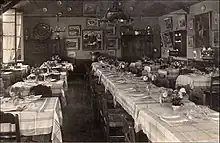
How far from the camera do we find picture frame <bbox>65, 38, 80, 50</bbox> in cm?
401

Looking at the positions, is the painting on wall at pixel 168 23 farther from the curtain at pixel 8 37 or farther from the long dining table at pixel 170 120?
the curtain at pixel 8 37

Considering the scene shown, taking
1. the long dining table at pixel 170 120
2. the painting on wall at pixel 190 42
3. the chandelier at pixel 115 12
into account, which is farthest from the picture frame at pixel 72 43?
the painting on wall at pixel 190 42

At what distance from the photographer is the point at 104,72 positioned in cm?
619

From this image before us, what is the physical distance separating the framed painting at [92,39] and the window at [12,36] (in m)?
1.48

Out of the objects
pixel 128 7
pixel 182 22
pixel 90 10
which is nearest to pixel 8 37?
pixel 90 10

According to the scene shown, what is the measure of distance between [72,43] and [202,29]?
3.75 meters

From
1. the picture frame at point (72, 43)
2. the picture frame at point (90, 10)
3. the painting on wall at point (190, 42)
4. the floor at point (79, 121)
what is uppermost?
the picture frame at point (90, 10)

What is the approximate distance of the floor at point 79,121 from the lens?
3.78 m

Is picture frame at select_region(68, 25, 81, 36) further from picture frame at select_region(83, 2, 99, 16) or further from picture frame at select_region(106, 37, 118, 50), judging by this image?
picture frame at select_region(106, 37, 118, 50)

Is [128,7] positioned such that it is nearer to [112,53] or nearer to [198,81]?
[112,53]

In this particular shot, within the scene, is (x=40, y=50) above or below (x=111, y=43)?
below

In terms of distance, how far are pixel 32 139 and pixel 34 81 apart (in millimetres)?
1735

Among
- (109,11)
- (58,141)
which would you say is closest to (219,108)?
(109,11)

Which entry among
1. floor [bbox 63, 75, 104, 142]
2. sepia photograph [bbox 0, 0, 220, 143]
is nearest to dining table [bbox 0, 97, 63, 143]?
sepia photograph [bbox 0, 0, 220, 143]
